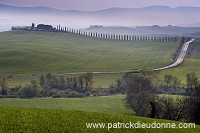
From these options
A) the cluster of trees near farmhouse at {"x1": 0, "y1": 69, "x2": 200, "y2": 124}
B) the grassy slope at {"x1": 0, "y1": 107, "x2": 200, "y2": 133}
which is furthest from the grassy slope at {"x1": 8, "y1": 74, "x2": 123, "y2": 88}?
the grassy slope at {"x1": 0, "y1": 107, "x2": 200, "y2": 133}

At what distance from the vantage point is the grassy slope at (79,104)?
62922 millimetres

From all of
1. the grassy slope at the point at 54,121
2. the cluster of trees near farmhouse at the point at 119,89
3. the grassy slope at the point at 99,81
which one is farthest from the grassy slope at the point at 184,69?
the grassy slope at the point at 54,121

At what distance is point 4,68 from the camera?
393 feet

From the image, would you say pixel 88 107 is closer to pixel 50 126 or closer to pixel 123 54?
pixel 50 126

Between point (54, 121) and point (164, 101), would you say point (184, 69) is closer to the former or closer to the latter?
point (164, 101)

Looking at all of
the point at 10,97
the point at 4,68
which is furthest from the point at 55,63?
the point at 10,97

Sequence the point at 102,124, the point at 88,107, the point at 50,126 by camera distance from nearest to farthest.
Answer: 1. the point at 50,126
2. the point at 102,124
3. the point at 88,107

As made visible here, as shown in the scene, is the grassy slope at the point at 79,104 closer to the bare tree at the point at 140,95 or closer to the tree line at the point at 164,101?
the bare tree at the point at 140,95

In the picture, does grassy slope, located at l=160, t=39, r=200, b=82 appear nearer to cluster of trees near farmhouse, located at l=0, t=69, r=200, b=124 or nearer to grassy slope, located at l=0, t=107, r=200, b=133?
cluster of trees near farmhouse, located at l=0, t=69, r=200, b=124

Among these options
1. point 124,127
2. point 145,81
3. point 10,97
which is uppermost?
point 124,127

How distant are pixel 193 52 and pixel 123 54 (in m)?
50.4

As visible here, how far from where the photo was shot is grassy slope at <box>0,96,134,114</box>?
62.9m

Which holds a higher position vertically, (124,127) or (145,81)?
(124,127)

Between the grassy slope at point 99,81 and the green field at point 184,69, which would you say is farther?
the green field at point 184,69
